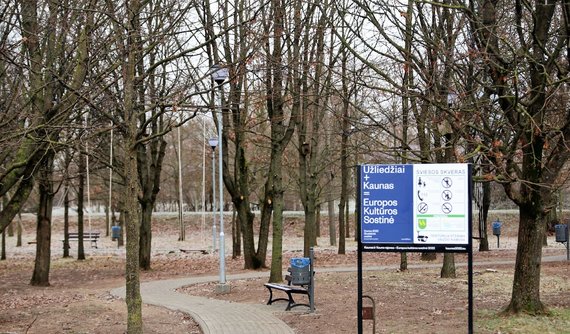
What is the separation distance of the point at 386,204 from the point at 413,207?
370mm

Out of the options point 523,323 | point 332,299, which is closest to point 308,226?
point 332,299

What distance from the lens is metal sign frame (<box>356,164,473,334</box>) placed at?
8836 mm

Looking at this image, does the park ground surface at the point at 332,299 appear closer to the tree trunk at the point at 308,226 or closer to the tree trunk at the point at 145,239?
the tree trunk at the point at 145,239

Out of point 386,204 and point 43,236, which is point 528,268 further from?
point 43,236

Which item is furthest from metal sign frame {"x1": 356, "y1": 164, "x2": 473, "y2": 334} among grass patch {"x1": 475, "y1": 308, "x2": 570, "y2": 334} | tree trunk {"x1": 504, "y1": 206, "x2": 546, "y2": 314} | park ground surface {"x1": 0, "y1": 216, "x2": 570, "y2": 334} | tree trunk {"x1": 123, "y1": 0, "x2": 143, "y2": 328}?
tree trunk {"x1": 123, "y1": 0, "x2": 143, "y2": 328}

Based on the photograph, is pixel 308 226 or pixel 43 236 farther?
pixel 308 226

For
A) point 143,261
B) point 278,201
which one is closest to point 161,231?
point 143,261

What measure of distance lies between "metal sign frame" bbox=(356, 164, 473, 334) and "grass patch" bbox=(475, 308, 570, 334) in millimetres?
1325

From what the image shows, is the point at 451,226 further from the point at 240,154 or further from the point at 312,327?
the point at 240,154

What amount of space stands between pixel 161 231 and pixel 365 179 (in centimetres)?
5067

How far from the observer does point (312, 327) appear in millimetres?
10812

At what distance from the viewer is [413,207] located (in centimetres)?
892

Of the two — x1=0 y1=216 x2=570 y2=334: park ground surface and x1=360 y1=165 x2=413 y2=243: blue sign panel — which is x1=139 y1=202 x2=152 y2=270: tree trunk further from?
x1=360 y1=165 x2=413 y2=243: blue sign panel

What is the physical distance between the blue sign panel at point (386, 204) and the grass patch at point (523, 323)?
85.9 inches
